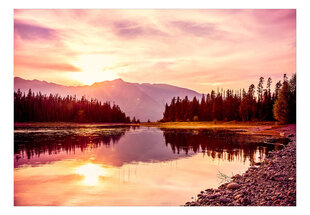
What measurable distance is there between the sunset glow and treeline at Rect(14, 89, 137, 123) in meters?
1.65

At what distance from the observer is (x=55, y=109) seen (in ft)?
88.7

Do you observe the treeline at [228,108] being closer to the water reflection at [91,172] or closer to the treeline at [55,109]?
the water reflection at [91,172]

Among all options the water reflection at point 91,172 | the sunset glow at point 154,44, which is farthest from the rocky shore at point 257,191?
the sunset glow at point 154,44

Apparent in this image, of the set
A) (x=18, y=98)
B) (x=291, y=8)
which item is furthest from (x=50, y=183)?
(x=291, y=8)

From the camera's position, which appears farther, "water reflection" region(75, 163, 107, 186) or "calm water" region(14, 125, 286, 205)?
"water reflection" region(75, 163, 107, 186)

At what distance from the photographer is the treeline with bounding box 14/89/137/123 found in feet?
37.5

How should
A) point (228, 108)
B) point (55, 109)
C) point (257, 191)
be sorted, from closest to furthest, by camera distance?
point (257, 191) < point (55, 109) < point (228, 108)

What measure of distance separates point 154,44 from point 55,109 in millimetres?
19727

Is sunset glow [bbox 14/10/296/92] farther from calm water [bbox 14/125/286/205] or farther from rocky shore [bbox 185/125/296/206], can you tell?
rocky shore [bbox 185/125/296/206]

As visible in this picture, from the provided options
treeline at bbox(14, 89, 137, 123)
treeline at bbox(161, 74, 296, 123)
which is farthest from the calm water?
treeline at bbox(161, 74, 296, 123)
